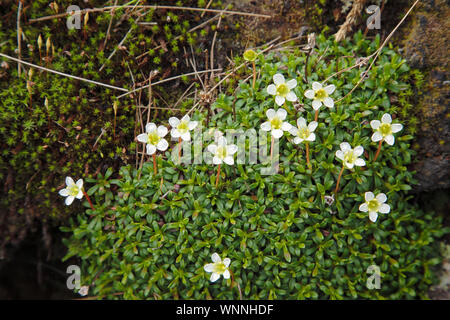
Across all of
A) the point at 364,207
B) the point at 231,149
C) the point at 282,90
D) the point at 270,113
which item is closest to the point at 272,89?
the point at 282,90

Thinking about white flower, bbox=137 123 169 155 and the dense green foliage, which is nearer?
white flower, bbox=137 123 169 155

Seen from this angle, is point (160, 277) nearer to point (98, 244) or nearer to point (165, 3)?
point (98, 244)

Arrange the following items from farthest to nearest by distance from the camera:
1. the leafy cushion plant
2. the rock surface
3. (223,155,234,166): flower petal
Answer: the rock surface < the leafy cushion plant < (223,155,234,166): flower petal

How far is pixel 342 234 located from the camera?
2939 mm

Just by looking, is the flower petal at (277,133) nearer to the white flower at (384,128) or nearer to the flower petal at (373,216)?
the white flower at (384,128)

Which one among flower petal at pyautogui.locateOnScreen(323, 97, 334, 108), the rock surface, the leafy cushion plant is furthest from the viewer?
the rock surface

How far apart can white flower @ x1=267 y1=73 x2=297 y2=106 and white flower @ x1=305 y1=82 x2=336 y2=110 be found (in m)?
0.13

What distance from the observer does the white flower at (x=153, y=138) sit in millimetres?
2680

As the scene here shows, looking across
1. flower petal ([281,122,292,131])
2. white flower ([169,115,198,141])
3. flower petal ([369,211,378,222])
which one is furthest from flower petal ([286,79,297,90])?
flower petal ([369,211,378,222])

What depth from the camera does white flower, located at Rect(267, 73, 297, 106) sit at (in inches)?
107

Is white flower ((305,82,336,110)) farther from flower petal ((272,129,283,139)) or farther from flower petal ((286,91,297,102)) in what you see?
flower petal ((272,129,283,139))

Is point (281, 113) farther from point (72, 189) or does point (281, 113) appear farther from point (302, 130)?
Answer: point (72, 189)

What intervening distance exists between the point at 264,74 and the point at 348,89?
79 cm
